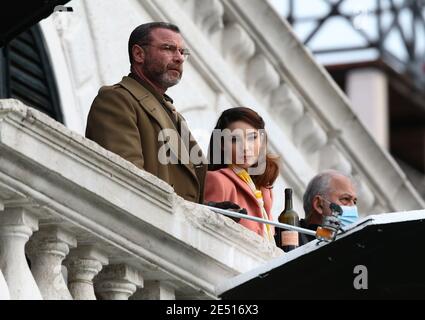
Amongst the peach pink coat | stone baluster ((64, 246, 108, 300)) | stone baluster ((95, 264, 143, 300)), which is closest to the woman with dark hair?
the peach pink coat

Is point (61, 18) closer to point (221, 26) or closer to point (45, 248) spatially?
point (221, 26)

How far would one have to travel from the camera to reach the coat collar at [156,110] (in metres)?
10.5

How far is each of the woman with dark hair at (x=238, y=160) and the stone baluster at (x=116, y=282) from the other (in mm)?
1556

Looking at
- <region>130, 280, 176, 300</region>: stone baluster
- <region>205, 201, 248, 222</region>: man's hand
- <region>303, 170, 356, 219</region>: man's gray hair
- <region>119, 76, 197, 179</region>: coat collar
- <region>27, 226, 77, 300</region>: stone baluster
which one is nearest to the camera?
<region>27, 226, 77, 300</region>: stone baluster

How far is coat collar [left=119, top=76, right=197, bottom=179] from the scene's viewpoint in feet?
34.6

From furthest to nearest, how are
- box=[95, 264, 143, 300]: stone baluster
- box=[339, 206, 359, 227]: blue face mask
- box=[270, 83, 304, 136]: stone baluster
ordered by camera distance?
box=[270, 83, 304, 136]: stone baluster → box=[339, 206, 359, 227]: blue face mask → box=[95, 264, 143, 300]: stone baluster

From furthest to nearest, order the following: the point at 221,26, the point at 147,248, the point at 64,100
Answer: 1. the point at 221,26
2. the point at 64,100
3. the point at 147,248

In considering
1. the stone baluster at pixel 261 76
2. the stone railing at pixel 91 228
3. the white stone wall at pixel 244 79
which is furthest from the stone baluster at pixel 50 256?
the stone baluster at pixel 261 76

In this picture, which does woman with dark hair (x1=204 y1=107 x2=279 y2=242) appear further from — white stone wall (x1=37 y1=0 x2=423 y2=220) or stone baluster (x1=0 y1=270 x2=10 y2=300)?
white stone wall (x1=37 y1=0 x2=423 y2=220)

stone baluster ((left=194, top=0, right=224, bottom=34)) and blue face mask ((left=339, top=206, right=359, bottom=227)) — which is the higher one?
stone baluster ((left=194, top=0, right=224, bottom=34))

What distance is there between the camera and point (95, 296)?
9289 mm

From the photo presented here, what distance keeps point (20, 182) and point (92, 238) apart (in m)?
0.48
